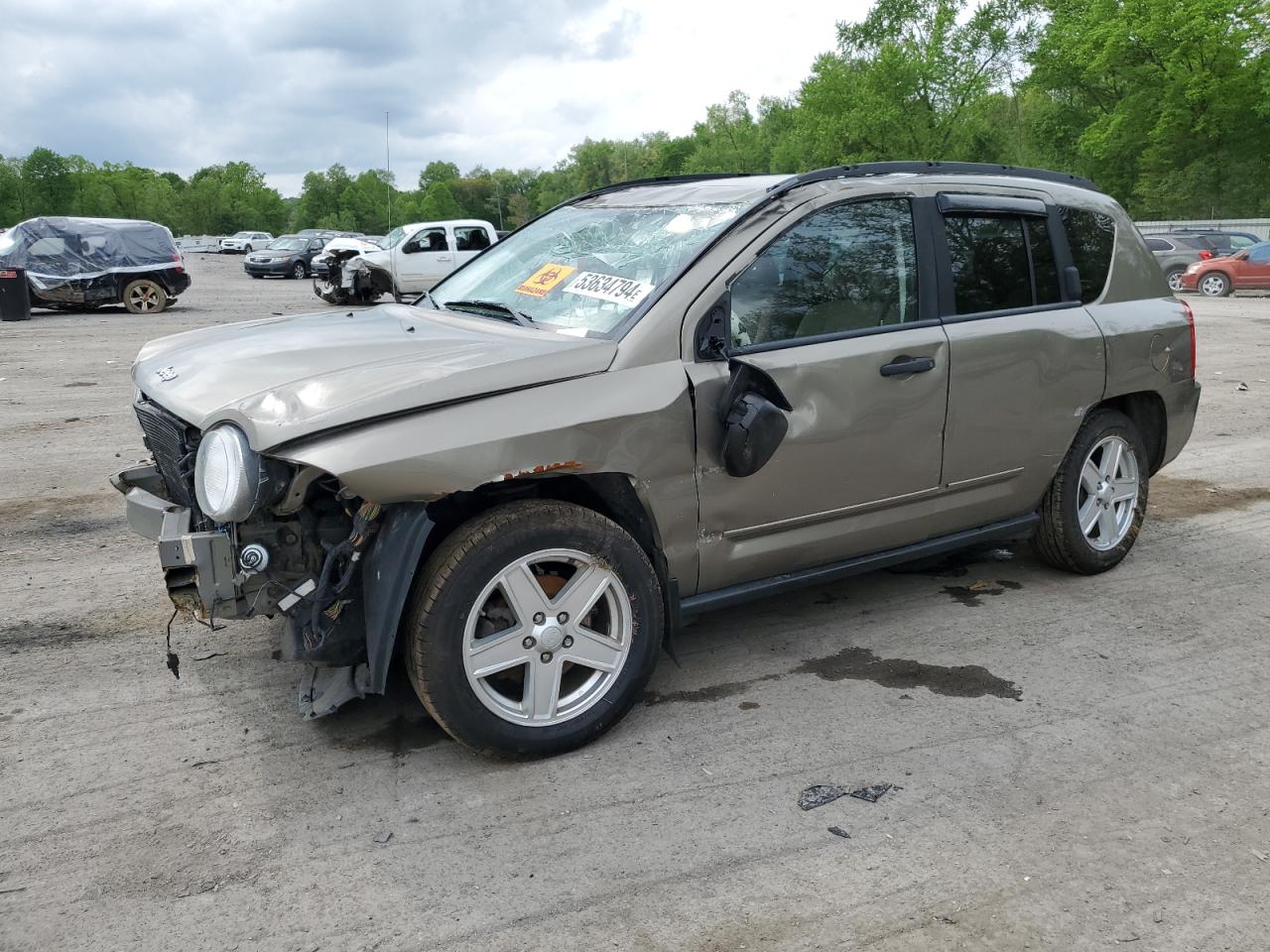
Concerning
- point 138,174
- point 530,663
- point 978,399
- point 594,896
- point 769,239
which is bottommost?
point 594,896

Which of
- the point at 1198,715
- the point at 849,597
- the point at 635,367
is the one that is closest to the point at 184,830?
the point at 635,367

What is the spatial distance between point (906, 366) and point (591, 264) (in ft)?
4.13

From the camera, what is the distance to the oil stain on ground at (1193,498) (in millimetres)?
6477

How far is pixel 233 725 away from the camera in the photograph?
3701 millimetres

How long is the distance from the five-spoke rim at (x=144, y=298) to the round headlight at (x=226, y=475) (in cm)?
2032

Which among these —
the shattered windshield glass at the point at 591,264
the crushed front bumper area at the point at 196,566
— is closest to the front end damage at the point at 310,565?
the crushed front bumper area at the point at 196,566

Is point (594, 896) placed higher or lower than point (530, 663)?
lower

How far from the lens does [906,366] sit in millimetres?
4152

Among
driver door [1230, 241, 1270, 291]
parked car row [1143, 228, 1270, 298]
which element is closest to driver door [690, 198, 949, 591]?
parked car row [1143, 228, 1270, 298]

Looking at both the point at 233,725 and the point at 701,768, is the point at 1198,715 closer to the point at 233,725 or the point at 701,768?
the point at 701,768

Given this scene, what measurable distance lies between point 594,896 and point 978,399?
8.60ft

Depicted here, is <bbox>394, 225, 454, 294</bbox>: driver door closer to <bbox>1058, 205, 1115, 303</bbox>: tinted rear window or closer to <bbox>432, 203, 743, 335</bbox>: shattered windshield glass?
<bbox>432, 203, 743, 335</bbox>: shattered windshield glass

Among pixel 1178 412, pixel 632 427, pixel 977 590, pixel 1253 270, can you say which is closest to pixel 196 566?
pixel 632 427

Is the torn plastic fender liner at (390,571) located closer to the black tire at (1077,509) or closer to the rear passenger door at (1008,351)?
the rear passenger door at (1008,351)
